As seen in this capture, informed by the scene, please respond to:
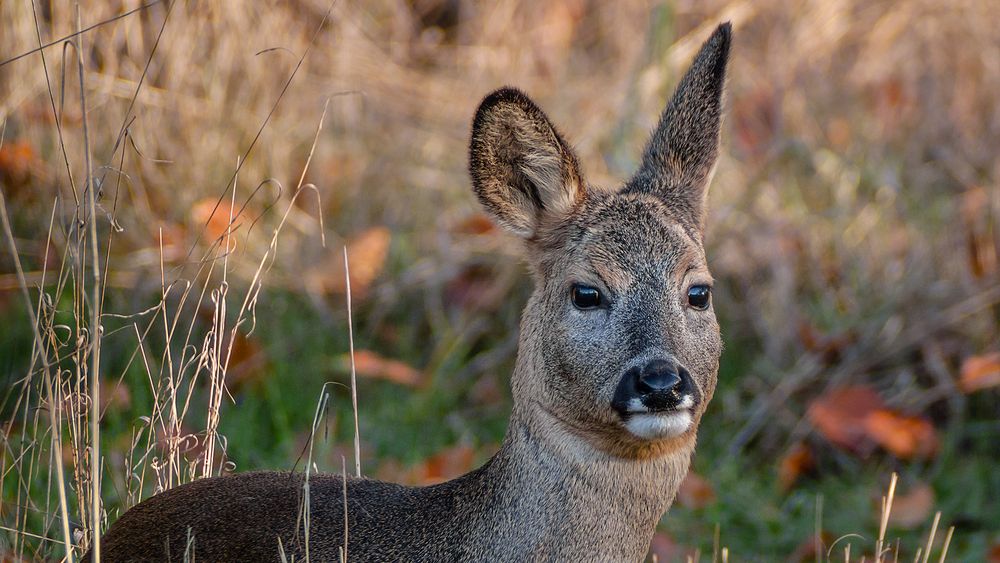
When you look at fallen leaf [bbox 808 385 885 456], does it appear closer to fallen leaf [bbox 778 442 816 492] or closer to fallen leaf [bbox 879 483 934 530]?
fallen leaf [bbox 778 442 816 492]

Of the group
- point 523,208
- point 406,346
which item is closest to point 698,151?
point 523,208

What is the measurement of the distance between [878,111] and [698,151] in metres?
5.20

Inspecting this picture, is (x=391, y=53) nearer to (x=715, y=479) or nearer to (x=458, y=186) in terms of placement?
(x=458, y=186)

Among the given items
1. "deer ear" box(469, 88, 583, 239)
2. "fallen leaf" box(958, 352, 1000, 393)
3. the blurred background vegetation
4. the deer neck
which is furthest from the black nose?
"fallen leaf" box(958, 352, 1000, 393)

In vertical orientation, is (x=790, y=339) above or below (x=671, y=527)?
above

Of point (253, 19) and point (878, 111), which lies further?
point (878, 111)

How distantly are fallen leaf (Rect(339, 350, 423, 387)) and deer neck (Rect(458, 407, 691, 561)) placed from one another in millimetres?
2917

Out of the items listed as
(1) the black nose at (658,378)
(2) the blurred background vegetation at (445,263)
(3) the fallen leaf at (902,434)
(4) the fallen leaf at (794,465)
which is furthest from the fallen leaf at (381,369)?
(1) the black nose at (658,378)

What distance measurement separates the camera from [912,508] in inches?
220

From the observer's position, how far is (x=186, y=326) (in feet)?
21.0

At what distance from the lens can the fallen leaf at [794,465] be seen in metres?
5.97

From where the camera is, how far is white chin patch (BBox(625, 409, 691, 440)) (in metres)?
3.17

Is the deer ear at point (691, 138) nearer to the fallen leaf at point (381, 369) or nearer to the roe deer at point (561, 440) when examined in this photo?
the roe deer at point (561, 440)

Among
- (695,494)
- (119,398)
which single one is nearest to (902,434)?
(695,494)
